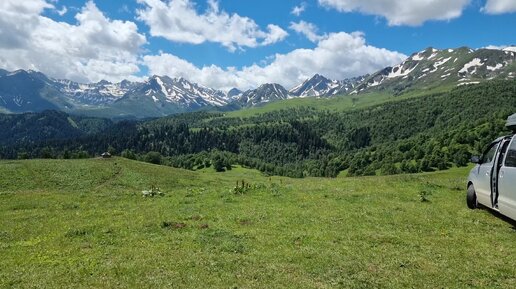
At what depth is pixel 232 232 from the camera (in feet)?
62.7

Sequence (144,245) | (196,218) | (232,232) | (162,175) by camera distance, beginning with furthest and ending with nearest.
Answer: (162,175) < (196,218) < (232,232) < (144,245)

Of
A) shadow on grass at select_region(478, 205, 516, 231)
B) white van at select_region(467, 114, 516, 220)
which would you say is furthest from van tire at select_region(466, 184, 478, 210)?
shadow on grass at select_region(478, 205, 516, 231)

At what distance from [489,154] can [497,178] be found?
2934 mm

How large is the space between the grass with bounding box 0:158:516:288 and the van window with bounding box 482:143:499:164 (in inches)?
116

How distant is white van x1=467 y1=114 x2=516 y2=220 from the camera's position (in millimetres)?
17800

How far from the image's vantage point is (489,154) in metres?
22.0

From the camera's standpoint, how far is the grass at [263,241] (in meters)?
13.1

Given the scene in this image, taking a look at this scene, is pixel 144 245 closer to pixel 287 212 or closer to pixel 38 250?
pixel 38 250

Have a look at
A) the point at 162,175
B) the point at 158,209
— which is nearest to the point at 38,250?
the point at 158,209

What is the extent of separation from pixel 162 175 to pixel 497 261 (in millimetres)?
91113

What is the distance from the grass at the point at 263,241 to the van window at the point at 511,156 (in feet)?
10.1

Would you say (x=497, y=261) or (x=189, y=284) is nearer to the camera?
(x=189, y=284)

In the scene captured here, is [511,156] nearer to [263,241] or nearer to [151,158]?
[263,241]

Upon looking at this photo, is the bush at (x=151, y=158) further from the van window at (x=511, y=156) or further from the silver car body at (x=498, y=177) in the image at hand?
the van window at (x=511, y=156)
